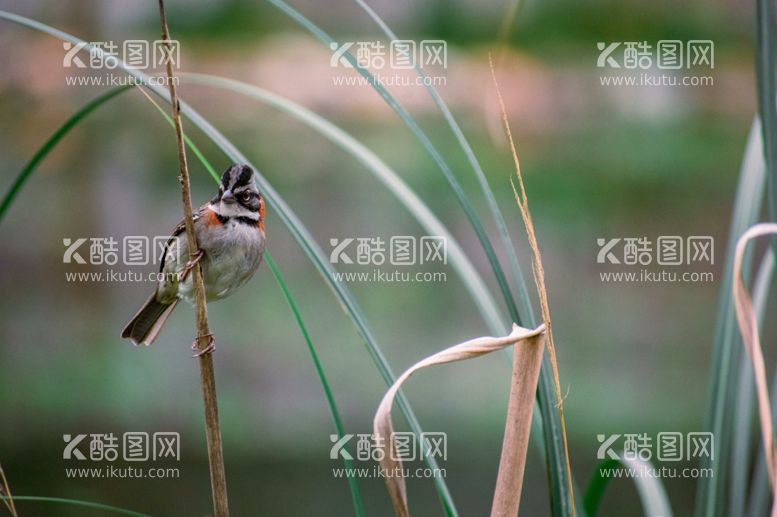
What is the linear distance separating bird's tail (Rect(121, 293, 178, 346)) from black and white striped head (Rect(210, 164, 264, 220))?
0.18 m

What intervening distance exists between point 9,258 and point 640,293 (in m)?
2.07

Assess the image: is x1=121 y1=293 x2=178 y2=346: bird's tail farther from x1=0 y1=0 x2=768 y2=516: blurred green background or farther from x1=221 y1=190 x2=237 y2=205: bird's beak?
x1=0 y1=0 x2=768 y2=516: blurred green background

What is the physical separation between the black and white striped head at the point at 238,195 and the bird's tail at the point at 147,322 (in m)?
0.18

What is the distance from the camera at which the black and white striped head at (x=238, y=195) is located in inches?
42.3

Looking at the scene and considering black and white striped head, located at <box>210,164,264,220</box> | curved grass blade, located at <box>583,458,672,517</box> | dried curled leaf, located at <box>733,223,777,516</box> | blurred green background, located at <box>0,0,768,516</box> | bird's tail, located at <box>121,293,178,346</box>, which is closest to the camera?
dried curled leaf, located at <box>733,223,777,516</box>

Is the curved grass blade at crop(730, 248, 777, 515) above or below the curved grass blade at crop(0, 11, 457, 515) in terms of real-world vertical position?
below

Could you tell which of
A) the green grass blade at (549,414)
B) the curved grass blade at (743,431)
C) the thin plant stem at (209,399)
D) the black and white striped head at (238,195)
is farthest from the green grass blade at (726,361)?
the black and white striped head at (238,195)

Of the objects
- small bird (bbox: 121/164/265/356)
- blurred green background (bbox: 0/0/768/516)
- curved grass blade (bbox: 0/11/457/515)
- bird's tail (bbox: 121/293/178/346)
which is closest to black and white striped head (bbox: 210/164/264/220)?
small bird (bbox: 121/164/265/356)

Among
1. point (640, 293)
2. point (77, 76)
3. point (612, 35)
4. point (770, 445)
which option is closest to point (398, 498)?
point (770, 445)

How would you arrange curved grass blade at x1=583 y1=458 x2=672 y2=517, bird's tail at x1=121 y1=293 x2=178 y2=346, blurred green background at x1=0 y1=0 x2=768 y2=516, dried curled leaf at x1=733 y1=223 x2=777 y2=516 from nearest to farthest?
dried curled leaf at x1=733 y1=223 x2=777 y2=516
curved grass blade at x1=583 y1=458 x2=672 y2=517
bird's tail at x1=121 y1=293 x2=178 y2=346
blurred green background at x1=0 y1=0 x2=768 y2=516

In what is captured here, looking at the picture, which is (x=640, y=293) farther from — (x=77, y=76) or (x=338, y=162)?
(x=77, y=76)

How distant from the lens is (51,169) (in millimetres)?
2582

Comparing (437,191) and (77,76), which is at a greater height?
(77,76)

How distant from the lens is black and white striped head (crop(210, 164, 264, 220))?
1.07 metres
